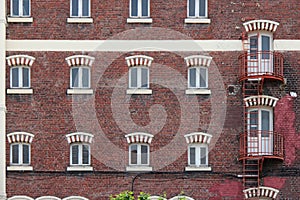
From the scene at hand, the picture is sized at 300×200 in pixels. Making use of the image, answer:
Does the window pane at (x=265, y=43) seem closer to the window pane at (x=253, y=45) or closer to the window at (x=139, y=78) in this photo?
the window pane at (x=253, y=45)

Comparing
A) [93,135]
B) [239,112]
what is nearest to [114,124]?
[93,135]

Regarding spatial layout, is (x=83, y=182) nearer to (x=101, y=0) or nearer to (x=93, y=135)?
(x=93, y=135)

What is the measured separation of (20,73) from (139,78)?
4.09 m

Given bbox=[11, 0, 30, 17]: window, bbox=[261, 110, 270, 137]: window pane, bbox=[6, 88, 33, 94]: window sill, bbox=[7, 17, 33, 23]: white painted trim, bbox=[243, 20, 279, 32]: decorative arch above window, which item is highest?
bbox=[11, 0, 30, 17]: window

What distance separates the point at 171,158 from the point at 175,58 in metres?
3.46

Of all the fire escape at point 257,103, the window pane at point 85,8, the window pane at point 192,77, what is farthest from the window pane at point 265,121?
the window pane at point 85,8

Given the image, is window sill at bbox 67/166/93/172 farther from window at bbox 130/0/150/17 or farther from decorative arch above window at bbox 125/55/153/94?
window at bbox 130/0/150/17

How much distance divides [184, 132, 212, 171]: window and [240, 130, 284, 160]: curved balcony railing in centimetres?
123

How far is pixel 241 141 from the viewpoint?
45625 mm

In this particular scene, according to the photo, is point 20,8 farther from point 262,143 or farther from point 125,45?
point 262,143

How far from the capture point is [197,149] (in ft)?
150

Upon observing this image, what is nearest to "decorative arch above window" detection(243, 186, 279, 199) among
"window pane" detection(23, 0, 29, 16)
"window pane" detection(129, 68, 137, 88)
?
"window pane" detection(129, 68, 137, 88)

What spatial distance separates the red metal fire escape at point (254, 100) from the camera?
45.4 metres

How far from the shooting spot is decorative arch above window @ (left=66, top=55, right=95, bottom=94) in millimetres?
45875
